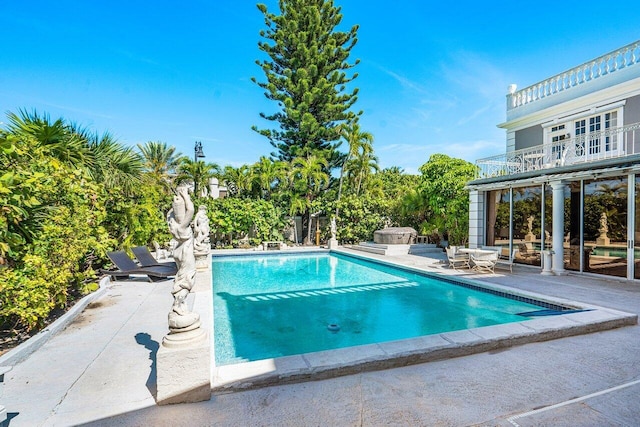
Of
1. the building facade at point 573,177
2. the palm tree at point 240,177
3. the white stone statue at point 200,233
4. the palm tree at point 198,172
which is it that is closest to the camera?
the building facade at point 573,177

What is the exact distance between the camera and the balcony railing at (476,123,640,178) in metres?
10.1

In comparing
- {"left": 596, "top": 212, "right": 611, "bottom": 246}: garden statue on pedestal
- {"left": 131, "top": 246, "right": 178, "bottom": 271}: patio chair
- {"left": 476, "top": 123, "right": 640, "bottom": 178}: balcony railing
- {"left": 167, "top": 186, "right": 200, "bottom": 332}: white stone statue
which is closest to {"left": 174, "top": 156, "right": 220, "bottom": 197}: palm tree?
{"left": 131, "top": 246, "right": 178, "bottom": 271}: patio chair

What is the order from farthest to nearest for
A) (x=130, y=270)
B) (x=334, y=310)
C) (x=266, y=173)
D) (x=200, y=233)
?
(x=266, y=173), (x=200, y=233), (x=130, y=270), (x=334, y=310)

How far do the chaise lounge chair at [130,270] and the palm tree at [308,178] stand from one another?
11.7m

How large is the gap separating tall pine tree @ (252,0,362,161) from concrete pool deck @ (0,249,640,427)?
66.4ft

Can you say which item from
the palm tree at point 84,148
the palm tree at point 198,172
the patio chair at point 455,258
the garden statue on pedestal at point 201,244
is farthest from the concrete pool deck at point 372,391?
the palm tree at point 198,172

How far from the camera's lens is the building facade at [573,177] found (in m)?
8.95

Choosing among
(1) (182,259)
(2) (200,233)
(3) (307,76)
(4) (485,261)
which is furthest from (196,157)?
(1) (182,259)

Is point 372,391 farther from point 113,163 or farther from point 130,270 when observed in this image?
point 113,163

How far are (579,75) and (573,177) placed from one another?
4.96 metres

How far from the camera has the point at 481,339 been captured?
408 cm

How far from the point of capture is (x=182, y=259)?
10.9 feet

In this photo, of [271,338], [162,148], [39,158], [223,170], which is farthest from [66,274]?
[162,148]

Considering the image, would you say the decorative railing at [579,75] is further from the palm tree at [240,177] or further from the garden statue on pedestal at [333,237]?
the palm tree at [240,177]
